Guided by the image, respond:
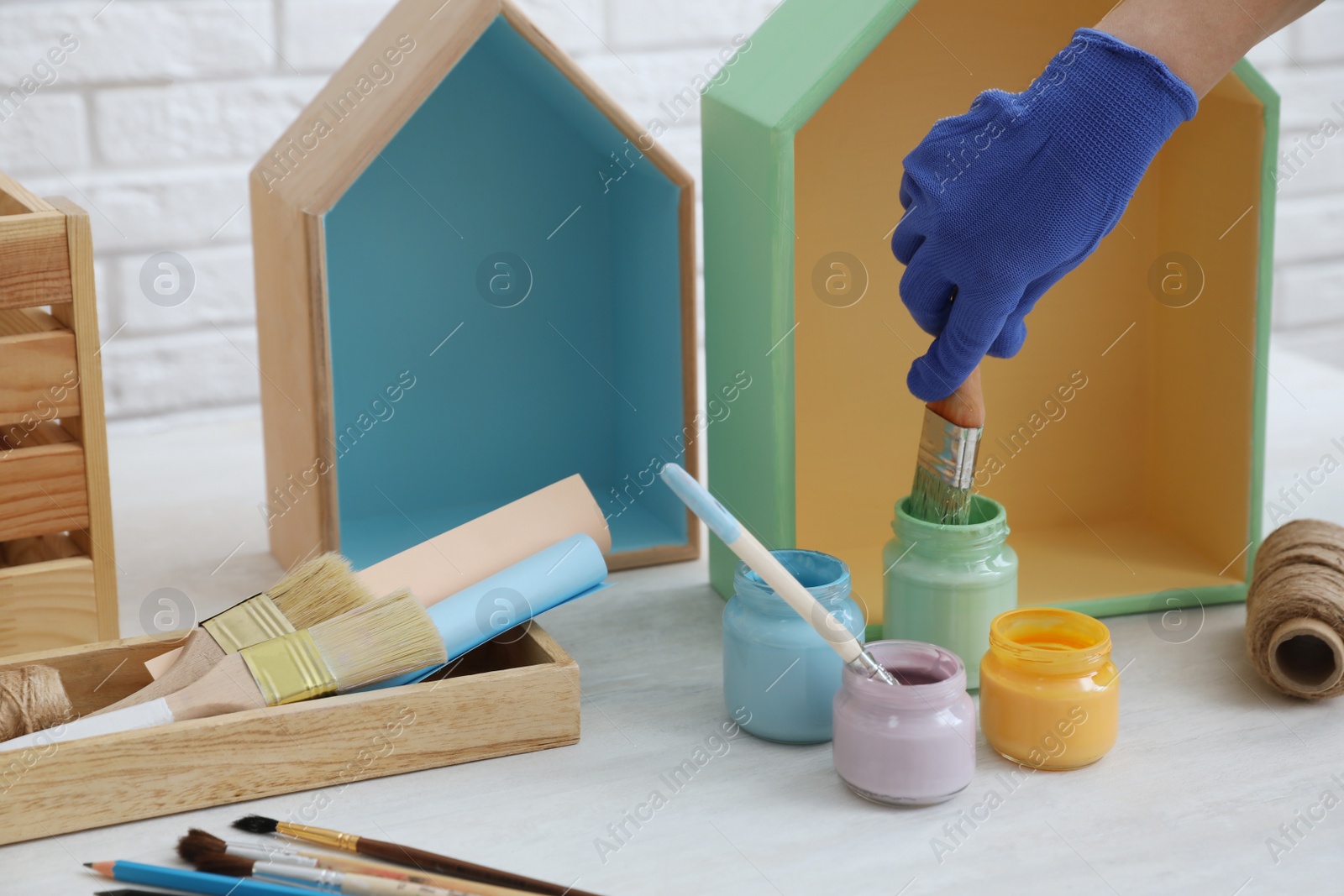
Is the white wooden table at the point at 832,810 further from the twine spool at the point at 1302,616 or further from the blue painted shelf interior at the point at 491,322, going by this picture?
the blue painted shelf interior at the point at 491,322

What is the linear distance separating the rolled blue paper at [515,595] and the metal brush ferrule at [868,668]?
6.0 inches

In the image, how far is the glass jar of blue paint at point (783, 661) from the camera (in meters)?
0.69

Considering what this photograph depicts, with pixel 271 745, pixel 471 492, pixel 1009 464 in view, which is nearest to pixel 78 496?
pixel 271 745

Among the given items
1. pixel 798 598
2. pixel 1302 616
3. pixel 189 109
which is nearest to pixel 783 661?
pixel 798 598

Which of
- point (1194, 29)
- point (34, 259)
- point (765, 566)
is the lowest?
point (765, 566)

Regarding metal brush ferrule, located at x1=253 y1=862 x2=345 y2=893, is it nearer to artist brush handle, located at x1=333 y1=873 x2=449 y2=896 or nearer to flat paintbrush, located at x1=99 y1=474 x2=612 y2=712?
artist brush handle, located at x1=333 y1=873 x2=449 y2=896

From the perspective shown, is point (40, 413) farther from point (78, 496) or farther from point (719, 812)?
point (719, 812)

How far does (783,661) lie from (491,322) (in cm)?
43

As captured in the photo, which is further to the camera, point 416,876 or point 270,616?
point 270,616

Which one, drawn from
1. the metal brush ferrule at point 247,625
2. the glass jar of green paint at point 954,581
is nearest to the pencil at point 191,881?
the metal brush ferrule at point 247,625

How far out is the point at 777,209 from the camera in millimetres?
768

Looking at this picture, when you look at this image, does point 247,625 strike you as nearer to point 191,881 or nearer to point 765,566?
point 191,881

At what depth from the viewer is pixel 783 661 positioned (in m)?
0.69

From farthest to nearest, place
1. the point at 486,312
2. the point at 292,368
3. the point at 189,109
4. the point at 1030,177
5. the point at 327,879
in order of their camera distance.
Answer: the point at 189,109 < the point at 486,312 < the point at 292,368 < the point at 1030,177 < the point at 327,879
